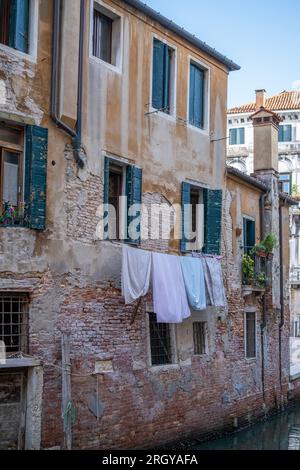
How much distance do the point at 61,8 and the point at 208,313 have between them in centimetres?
708

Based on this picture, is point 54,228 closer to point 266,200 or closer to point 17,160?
point 17,160

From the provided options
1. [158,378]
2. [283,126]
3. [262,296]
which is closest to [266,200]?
[262,296]

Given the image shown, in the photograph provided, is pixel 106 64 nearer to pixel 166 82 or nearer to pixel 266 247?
pixel 166 82

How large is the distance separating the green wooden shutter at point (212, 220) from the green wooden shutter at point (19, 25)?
5.87 metres

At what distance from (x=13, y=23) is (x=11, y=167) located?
84.5 inches

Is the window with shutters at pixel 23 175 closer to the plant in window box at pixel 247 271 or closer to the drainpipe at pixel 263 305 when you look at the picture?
the plant in window box at pixel 247 271

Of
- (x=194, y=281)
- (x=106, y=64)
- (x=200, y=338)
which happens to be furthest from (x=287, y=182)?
(x=106, y=64)

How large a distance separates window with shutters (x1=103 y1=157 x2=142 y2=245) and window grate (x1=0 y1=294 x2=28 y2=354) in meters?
2.46

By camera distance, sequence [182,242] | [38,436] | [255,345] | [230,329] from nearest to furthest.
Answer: [38,436] → [182,242] → [230,329] → [255,345]

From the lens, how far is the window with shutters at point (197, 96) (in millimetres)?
14422

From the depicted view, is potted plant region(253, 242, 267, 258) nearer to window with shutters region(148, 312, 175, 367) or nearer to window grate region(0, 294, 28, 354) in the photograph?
window with shutters region(148, 312, 175, 367)

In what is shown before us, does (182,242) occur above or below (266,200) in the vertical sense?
below

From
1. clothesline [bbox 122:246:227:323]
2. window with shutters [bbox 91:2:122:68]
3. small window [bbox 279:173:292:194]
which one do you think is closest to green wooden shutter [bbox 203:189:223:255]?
clothesline [bbox 122:246:227:323]

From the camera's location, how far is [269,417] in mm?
17344
